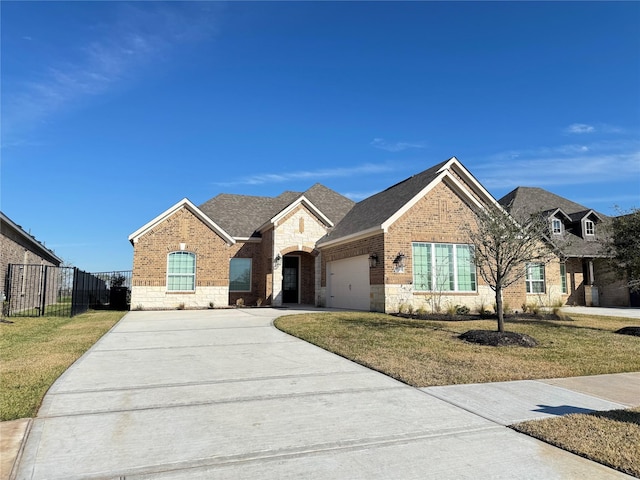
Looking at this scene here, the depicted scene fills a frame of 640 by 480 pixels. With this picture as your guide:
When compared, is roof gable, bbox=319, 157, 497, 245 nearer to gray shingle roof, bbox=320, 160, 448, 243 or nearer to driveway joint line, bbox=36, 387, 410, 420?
gray shingle roof, bbox=320, 160, 448, 243

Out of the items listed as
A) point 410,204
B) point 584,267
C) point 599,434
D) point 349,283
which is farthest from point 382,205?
point 599,434

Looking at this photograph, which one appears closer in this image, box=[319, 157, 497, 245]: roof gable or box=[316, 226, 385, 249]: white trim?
box=[316, 226, 385, 249]: white trim

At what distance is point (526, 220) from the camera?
12.1 meters

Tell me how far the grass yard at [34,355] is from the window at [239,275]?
9.99 m

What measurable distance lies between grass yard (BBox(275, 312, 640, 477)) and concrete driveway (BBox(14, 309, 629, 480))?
1.24 ft

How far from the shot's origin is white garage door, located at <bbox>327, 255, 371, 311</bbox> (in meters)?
18.0

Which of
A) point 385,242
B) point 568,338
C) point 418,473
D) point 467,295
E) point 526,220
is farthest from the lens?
point 467,295

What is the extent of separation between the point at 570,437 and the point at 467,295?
1405 centimetres

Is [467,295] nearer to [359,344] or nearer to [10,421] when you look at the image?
[359,344]

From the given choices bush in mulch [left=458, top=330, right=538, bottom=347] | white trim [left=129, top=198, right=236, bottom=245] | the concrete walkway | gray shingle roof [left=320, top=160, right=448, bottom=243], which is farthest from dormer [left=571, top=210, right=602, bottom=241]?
white trim [left=129, top=198, right=236, bottom=245]

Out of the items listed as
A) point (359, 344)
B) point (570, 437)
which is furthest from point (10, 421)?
point (359, 344)

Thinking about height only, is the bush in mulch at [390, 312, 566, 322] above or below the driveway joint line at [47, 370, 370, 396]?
above

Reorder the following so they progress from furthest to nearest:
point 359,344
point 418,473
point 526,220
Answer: point 526,220, point 359,344, point 418,473

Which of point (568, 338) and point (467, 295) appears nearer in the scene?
point (568, 338)
